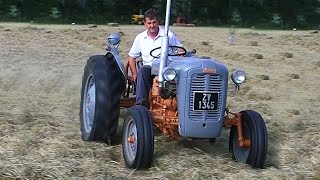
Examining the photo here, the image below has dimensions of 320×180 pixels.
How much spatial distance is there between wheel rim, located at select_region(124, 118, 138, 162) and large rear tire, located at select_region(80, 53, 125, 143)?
0.57 m

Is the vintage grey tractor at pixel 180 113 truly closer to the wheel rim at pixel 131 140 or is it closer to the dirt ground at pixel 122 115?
the wheel rim at pixel 131 140

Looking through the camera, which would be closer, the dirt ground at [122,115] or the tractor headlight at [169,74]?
the dirt ground at [122,115]

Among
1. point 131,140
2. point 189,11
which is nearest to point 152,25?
point 131,140

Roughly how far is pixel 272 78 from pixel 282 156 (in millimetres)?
5707

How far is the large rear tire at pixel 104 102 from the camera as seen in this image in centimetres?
693

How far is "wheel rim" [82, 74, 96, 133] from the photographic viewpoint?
7.33 meters

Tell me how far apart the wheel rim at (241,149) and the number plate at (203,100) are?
49 cm

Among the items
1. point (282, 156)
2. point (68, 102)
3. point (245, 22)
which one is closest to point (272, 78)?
point (68, 102)

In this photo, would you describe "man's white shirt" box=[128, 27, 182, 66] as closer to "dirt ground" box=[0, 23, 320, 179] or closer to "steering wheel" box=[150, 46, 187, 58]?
"steering wheel" box=[150, 46, 187, 58]

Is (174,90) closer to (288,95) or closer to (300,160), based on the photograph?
(300,160)

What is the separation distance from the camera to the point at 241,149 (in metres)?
6.56

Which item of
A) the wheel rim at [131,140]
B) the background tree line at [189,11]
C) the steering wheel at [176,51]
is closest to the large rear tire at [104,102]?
the steering wheel at [176,51]

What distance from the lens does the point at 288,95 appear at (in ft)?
35.3

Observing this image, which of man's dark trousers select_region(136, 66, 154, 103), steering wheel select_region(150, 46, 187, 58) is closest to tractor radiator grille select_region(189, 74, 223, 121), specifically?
man's dark trousers select_region(136, 66, 154, 103)
